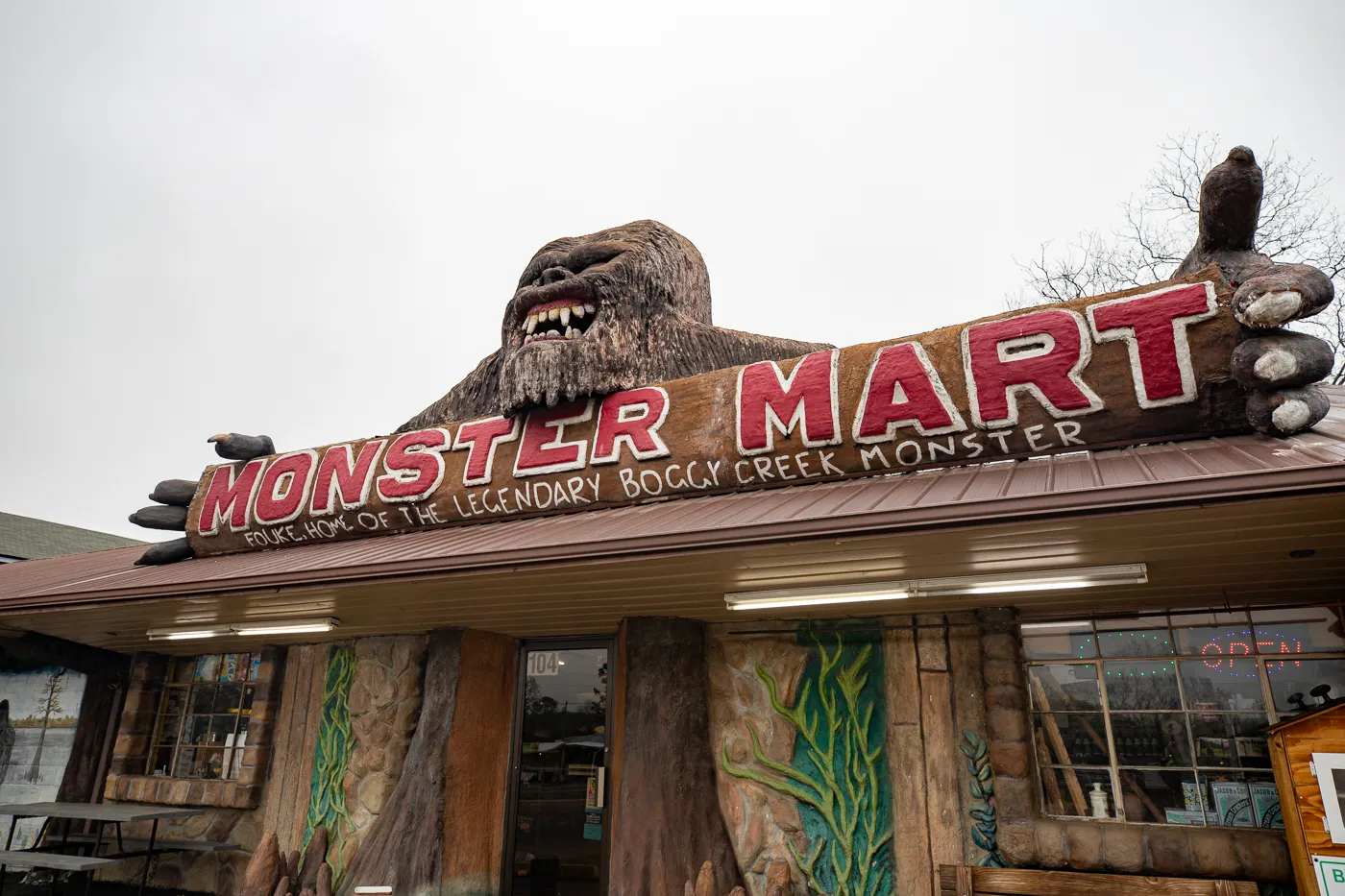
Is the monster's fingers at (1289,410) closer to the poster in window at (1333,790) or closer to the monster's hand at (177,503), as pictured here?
the poster in window at (1333,790)

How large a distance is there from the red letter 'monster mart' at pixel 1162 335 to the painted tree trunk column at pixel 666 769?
10.5 feet

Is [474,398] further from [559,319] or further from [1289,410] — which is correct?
[1289,410]

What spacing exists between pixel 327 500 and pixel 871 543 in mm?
4849

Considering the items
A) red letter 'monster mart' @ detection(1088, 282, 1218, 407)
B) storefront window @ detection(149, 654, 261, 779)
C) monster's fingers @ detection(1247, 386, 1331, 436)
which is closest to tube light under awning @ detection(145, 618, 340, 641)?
storefront window @ detection(149, 654, 261, 779)

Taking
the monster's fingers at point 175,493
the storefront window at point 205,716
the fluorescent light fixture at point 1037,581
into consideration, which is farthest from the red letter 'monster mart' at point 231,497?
the fluorescent light fixture at point 1037,581

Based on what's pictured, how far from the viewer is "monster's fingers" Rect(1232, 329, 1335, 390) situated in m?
3.57

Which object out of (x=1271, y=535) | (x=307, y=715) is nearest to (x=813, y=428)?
(x=1271, y=535)

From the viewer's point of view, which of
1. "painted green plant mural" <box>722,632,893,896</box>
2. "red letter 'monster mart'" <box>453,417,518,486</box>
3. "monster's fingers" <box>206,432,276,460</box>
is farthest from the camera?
"monster's fingers" <box>206,432,276,460</box>

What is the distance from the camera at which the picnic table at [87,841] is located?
638 cm

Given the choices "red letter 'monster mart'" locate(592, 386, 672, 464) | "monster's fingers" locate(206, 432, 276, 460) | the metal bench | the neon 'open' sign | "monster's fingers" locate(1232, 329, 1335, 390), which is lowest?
the metal bench

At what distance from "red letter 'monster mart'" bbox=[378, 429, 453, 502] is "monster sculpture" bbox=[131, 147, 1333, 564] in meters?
0.67

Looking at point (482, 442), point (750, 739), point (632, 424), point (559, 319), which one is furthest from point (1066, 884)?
point (559, 319)

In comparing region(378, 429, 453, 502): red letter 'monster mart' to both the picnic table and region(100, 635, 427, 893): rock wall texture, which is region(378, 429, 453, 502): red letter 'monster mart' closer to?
region(100, 635, 427, 893): rock wall texture

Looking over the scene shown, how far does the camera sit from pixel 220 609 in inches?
250
